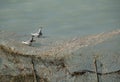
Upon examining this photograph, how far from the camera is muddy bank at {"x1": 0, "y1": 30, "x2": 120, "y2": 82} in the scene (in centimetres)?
938

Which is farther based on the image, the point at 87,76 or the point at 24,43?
the point at 24,43

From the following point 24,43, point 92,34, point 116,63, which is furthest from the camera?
point 92,34

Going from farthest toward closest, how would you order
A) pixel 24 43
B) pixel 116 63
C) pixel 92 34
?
pixel 92 34, pixel 24 43, pixel 116 63

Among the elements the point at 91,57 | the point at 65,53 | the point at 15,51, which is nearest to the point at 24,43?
the point at 15,51

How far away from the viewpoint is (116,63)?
9320 mm

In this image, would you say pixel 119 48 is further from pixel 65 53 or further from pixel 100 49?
pixel 65 53

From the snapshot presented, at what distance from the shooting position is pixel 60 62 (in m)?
9.58

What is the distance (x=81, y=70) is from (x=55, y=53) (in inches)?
31.0

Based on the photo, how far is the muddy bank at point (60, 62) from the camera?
938 centimetres

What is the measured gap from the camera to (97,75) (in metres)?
9.40

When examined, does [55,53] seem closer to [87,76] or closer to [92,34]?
[87,76]

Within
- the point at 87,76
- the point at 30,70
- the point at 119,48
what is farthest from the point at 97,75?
the point at 30,70

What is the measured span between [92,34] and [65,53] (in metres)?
1.63

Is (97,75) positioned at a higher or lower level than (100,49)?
lower
